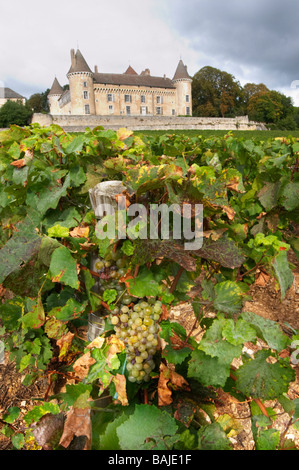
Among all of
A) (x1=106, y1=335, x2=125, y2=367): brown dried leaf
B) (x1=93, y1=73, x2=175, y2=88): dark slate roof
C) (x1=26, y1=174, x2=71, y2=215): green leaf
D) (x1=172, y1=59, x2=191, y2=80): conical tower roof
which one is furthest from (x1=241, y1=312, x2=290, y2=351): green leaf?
(x1=172, y1=59, x2=191, y2=80): conical tower roof

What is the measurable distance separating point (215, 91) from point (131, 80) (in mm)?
15978

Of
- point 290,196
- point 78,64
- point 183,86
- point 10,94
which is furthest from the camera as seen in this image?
point 10,94

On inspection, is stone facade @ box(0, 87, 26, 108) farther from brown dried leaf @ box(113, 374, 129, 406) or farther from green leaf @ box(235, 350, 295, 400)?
green leaf @ box(235, 350, 295, 400)

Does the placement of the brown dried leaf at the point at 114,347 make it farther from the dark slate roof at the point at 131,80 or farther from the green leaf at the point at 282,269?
the dark slate roof at the point at 131,80

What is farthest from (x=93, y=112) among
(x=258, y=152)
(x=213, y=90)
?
(x=258, y=152)

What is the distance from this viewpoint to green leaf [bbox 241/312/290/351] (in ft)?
3.07

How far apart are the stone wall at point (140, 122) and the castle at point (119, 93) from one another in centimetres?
859

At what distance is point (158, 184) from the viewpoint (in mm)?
1078

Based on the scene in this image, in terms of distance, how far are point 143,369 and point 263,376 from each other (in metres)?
0.41

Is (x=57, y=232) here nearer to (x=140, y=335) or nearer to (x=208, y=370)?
(x=140, y=335)

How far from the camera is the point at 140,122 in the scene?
38094mm

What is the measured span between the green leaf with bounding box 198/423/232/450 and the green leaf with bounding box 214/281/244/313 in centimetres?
36

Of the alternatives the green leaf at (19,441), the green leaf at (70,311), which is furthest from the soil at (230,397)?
the green leaf at (70,311)

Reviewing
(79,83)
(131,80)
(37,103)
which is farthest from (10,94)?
(131,80)
